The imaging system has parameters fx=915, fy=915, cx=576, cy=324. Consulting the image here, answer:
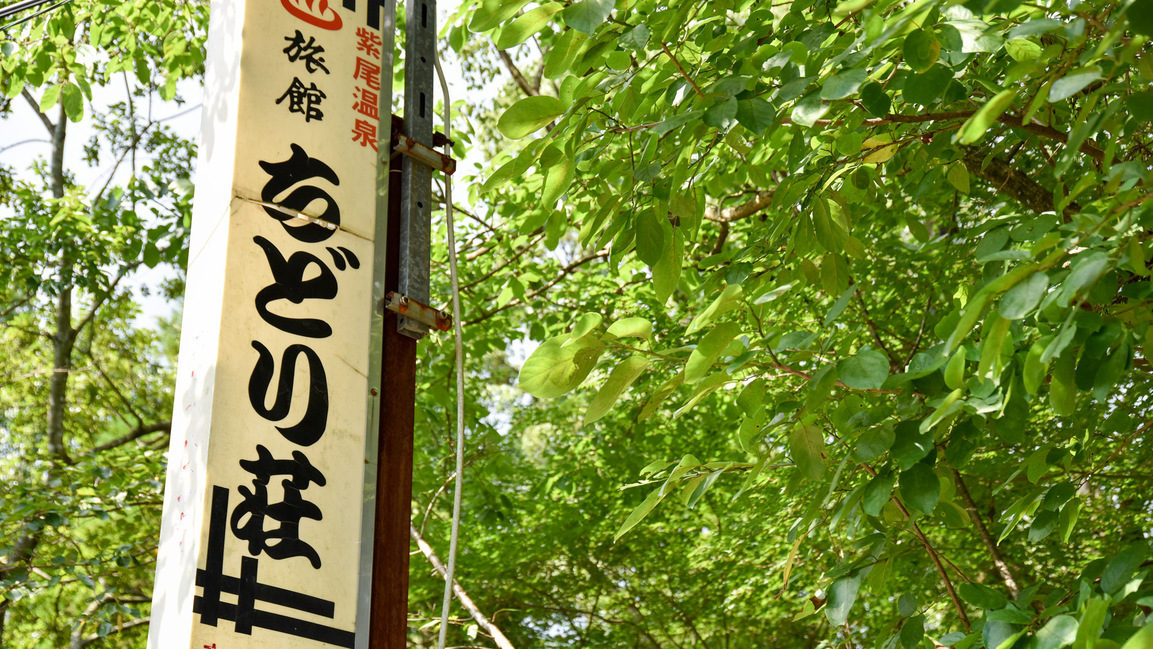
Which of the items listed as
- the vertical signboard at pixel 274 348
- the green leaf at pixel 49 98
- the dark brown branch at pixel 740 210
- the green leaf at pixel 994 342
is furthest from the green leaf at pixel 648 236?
the green leaf at pixel 49 98

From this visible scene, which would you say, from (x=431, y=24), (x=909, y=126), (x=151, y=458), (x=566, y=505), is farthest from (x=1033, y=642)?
(x=566, y=505)

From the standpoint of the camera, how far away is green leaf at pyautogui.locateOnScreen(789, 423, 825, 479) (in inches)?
63.5

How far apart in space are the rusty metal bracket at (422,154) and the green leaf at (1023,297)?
1078mm

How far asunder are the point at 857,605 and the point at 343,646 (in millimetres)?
4868

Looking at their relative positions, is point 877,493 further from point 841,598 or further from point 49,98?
point 49,98

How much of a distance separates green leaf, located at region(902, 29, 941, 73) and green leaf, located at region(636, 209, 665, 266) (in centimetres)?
54

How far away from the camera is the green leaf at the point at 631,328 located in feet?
4.61

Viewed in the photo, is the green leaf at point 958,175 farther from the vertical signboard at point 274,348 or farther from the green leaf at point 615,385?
the vertical signboard at point 274,348

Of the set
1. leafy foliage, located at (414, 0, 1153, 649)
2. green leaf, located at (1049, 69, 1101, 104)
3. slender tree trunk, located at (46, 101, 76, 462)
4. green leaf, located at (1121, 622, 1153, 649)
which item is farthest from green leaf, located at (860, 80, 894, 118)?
slender tree trunk, located at (46, 101, 76, 462)

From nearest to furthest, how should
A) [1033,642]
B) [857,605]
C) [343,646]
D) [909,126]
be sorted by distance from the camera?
1. [1033,642]
2. [343,646]
3. [909,126]
4. [857,605]

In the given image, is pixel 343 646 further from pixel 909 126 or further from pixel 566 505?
pixel 566 505

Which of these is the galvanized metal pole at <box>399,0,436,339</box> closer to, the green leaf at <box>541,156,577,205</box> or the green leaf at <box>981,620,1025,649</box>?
the green leaf at <box>541,156,577,205</box>

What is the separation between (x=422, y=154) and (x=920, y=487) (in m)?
1.09

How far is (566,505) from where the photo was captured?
710 cm
